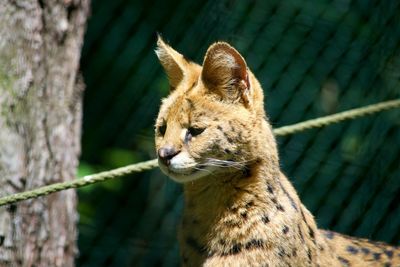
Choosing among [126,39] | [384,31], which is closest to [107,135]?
[126,39]

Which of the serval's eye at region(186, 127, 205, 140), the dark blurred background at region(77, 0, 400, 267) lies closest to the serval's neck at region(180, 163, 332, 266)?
the serval's eye at region(186, 127, 205, 140)

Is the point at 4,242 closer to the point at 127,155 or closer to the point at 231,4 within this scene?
the point at 127,155

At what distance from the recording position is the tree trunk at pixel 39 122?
12.7 feet

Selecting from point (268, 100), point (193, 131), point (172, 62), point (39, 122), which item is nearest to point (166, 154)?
point (193, 131)

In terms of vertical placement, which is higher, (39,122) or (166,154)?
(166,154)

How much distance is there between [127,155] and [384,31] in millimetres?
1840

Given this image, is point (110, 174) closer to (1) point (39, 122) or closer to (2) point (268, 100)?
(1) point (39, 122)

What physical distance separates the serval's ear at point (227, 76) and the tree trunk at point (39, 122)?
801mm

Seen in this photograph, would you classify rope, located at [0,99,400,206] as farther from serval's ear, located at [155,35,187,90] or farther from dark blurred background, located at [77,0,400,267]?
dark blurred background, located at [77,0,400,267]

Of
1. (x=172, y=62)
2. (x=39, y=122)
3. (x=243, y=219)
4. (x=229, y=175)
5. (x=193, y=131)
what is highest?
(x=172, y=62)

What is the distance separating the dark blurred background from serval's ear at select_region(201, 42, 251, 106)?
140cm

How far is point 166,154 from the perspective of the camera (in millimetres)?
3336

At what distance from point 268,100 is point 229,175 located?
5.96 ft

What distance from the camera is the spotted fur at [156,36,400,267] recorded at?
348cm
